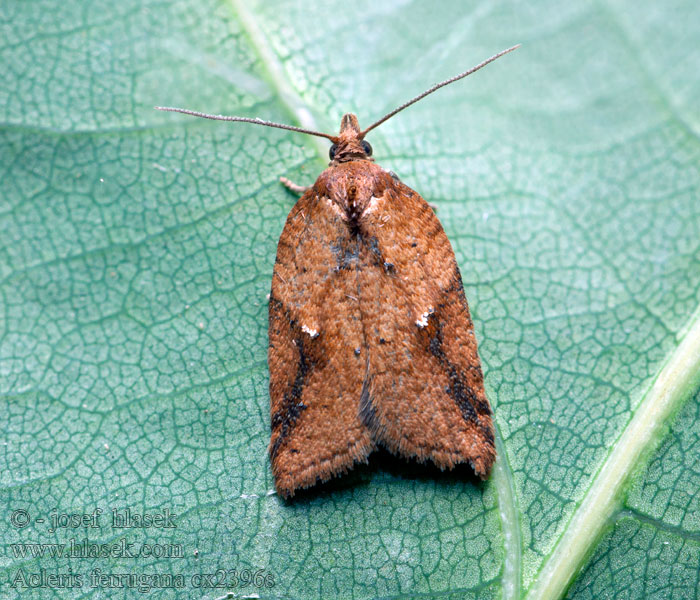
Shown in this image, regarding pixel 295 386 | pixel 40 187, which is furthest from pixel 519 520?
pixel 40 187

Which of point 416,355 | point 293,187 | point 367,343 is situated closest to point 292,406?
point 367,343

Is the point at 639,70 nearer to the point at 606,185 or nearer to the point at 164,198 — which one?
the point at 606,185

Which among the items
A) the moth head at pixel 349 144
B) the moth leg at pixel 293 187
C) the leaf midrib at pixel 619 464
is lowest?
the leaf midrib at pixel 619 464

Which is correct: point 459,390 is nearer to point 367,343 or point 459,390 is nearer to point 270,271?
point 367,343

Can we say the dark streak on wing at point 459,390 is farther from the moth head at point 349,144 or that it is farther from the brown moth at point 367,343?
the moth head at point 349,144

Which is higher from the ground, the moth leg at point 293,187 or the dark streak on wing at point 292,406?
the moth leg at point 293,187

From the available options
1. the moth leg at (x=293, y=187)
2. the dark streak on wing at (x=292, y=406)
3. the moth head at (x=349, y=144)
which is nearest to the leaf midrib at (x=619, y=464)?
the dark streak on wing at (x=292, y=406)
